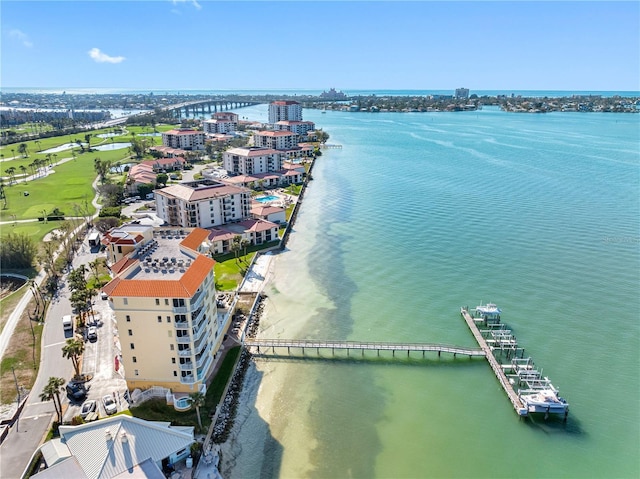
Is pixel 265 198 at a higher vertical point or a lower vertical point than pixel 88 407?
higher

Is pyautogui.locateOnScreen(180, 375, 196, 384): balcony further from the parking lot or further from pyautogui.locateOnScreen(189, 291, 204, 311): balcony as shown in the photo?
pyautogui.locateOnScreen(189, 291, 204, 311): balcony

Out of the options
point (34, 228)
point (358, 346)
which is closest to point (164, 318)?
point (358, 346)

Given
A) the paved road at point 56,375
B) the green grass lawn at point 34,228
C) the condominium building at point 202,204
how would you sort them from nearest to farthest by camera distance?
1. the paved road at point 56,375
2. the condominium building at point 202,204
3. the green grass lawn at point 34,228

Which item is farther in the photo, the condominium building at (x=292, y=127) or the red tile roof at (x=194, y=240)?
the condominium building at (x=292, y=127)

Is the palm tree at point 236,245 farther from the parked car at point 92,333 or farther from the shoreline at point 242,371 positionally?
the parked car at point 92,333

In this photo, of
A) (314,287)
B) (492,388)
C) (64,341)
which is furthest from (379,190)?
(64,341)

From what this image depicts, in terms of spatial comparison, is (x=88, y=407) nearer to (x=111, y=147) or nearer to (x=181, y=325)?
(x=181, y=325)

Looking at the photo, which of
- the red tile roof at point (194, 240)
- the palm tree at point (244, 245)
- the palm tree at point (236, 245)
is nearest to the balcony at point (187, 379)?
the red tile roof at point (194, 240)
